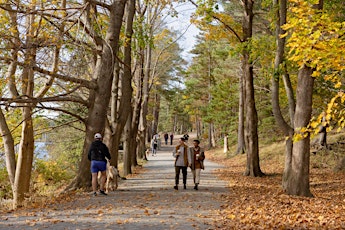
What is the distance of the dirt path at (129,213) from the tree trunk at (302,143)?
2309mm

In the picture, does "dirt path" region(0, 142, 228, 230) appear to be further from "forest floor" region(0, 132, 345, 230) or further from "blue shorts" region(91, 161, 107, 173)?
"blue shorts" region(91, 161, 107, 173)

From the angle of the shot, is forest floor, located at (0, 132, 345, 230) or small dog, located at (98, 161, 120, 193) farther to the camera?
small dog, located at (98, 161, 120, 193)

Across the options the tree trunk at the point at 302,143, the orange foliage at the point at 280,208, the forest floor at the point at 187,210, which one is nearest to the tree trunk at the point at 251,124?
the orange foliage at the point at 280,208

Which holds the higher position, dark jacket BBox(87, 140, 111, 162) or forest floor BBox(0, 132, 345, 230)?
dark jacket BBox(87, 140, 111, 162)

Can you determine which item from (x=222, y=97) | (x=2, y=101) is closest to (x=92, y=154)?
(x=2, y=101)

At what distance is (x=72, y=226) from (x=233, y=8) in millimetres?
25027

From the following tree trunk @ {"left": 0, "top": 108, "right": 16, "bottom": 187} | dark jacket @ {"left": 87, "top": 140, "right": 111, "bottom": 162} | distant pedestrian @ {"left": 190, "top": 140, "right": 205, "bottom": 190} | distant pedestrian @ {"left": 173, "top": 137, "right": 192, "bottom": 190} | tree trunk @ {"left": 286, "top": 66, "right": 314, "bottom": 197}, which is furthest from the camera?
tree trunk @ {"left": 0, "top": 108, "right": 16, "bottom": 187}

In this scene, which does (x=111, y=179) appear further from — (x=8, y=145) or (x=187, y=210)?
(x=8, y=145)

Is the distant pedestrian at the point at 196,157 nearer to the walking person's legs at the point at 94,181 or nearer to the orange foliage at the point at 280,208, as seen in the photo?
the orange foliage at the point at 280,208

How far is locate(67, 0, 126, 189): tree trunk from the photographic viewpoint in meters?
12.5

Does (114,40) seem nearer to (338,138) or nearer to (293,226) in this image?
(293,226)

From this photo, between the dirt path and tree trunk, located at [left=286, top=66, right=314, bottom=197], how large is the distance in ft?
7.58

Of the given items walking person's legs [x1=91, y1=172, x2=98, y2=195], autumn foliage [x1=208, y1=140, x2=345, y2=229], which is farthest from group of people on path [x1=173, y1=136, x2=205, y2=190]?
walking person's legs [x1=91, y1=172, x2=98, y2=195]

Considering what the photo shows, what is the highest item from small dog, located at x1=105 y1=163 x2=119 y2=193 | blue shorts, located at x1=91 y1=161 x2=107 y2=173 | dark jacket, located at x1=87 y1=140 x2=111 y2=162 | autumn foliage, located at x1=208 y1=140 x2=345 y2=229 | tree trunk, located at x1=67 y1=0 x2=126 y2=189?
tree trunk, located at x1=67 y1=0 x2=126 y2=189
